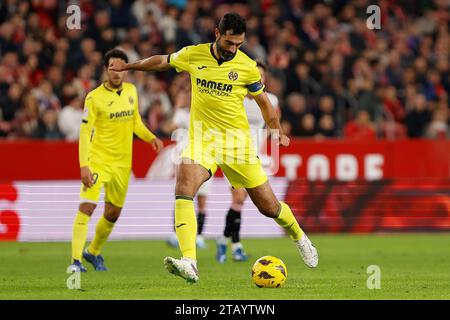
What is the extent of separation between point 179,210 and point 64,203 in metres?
8.10

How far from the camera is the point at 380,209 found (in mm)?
19344

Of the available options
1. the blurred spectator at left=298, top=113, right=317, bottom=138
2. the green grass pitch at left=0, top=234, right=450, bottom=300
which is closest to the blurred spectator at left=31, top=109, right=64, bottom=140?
the green grass pitch at left=0, top=234, right=450, bottom=300

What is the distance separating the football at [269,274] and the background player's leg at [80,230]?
2.68 m

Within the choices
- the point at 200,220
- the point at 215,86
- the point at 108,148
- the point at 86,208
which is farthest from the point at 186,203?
the point at 200,220

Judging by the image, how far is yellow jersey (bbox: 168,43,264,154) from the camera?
1117 centimetres

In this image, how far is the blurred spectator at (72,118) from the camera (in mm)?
20016

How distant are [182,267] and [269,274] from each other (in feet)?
3.56

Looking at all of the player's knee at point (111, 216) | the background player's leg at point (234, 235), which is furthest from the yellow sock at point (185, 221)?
the background player's leg at point (234, 235)

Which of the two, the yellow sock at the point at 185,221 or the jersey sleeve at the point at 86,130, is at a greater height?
the jersey sleeve at the point at 86,130

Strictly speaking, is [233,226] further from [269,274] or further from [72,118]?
[72,118]

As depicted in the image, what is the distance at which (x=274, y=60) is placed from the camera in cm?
2261

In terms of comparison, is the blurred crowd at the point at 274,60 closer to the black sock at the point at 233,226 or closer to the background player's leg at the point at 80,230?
the black sock at the point at 233,226

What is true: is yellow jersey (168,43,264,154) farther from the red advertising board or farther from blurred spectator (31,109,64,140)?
blurred spectator (31,109,64,140)

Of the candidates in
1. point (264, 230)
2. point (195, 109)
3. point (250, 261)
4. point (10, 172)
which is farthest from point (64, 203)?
point (195, 109)
